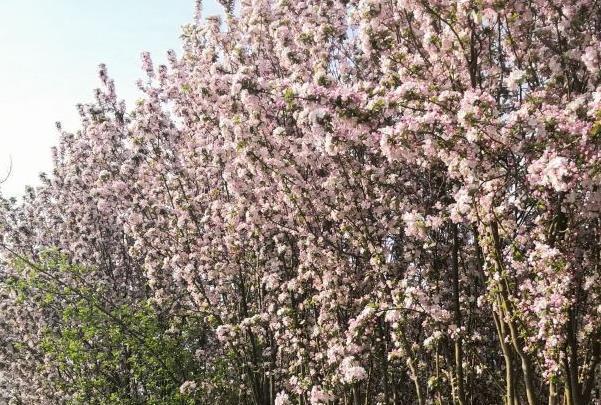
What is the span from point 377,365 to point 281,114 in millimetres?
5704

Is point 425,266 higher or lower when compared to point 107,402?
higher

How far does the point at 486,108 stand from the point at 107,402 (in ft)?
45.9

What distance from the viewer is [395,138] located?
7.66m

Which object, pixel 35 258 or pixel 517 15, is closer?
pixel 517 15

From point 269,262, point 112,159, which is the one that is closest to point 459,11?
point 269,262

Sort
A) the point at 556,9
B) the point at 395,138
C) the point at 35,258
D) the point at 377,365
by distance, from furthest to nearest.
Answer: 1. the point at 35,258
2. the point at 377,365
3. the point at 556,9
4. the point at 395,138

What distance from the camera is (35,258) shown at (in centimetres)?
2016

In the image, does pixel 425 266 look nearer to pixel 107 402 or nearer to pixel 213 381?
pixel 213 381

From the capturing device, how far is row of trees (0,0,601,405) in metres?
7.52

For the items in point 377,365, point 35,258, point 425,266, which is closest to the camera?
point 425,266

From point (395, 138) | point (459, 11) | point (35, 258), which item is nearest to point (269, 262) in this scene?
point (395, 138)

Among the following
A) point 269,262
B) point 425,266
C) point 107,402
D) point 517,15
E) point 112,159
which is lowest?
point 107,402

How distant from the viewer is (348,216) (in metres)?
10.6

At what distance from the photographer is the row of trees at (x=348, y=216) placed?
752cm
